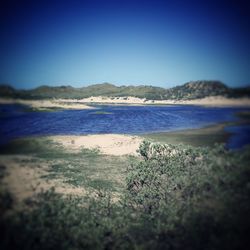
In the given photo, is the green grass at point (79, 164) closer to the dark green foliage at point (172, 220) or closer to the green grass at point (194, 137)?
the dark green foliage at point (172, 220)

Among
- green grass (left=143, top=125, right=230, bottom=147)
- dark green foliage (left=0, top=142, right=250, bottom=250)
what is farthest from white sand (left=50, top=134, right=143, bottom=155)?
dark green foliage (left=0, top=142, right=250, bottom=250)

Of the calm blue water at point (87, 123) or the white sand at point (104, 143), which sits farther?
the white sand at point (104, 143)

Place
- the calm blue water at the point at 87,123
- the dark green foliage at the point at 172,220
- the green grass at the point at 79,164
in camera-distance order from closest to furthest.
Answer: the dark green foliage at the point at 172,220, the calm blue water at the point at 87,123, the green grass at the point at 79,164

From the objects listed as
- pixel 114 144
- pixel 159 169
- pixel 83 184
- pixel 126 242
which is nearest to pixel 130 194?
pixel 159 169

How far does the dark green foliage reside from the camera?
18.2ft

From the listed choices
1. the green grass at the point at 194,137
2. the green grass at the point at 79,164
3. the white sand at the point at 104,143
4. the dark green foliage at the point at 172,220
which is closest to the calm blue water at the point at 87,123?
the green grass at the point at 194,137

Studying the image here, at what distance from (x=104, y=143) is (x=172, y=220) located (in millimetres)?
20110

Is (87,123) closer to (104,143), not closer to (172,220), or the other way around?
(104,143)

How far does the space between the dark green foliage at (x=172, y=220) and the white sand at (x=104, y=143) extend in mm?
14686

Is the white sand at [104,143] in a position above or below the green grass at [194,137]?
below

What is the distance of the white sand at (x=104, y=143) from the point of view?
79.4ft

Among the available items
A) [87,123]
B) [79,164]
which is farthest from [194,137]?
[87,123]

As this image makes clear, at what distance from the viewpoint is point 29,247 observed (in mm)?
5293

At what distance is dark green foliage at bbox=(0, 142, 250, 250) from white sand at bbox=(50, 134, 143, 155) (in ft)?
48.2
